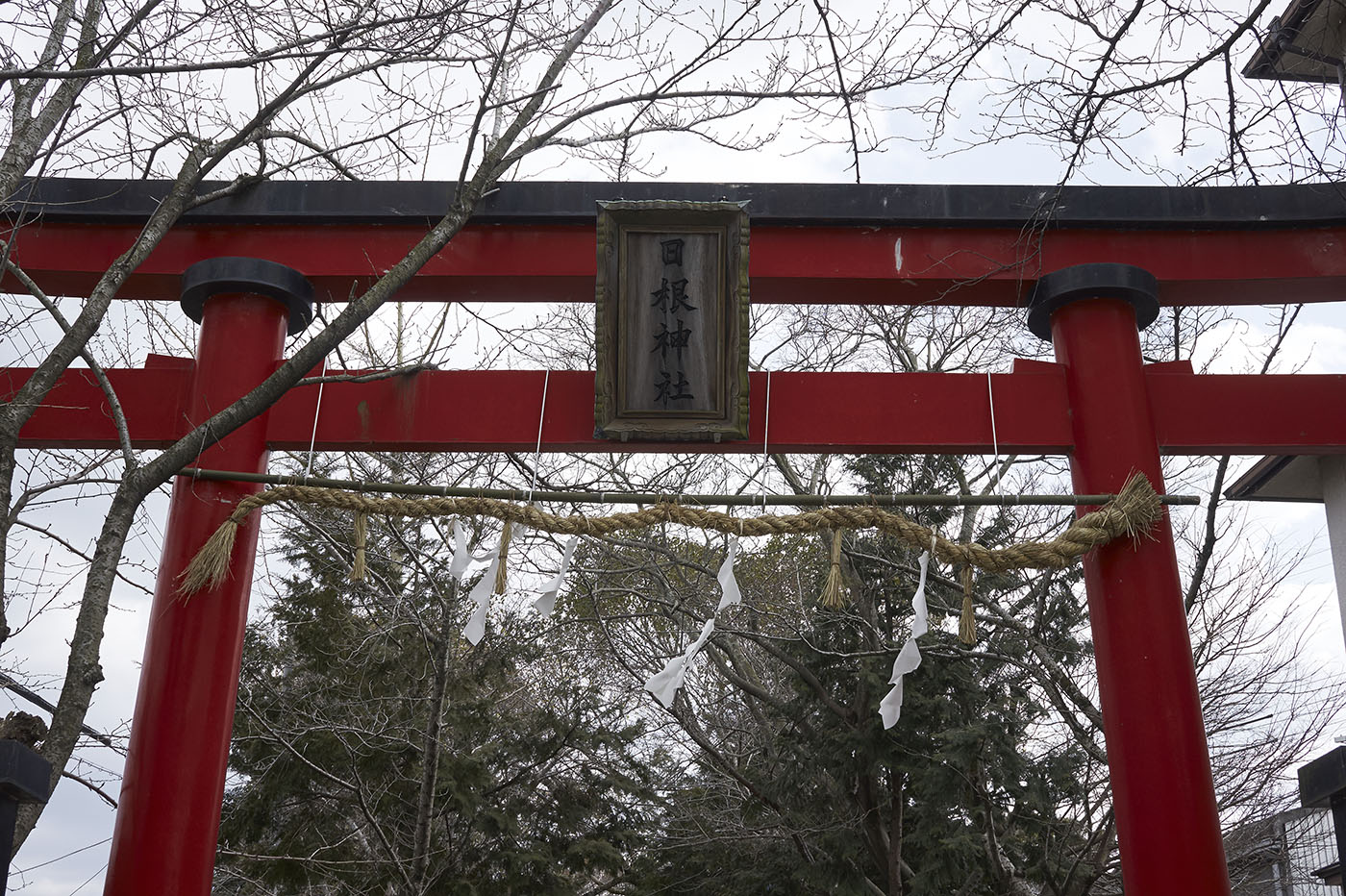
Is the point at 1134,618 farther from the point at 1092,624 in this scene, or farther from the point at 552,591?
the point at 552,591

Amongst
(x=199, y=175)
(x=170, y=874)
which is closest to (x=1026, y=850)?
(x=170, y=874)

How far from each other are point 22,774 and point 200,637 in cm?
164

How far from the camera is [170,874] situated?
4.32 meters

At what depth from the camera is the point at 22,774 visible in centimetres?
301

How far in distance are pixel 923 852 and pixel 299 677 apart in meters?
5.83

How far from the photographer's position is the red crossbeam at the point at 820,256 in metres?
5.32

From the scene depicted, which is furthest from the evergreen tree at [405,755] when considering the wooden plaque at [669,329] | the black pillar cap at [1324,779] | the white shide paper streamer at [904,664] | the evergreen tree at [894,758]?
the black pillar cap at [1324,779]

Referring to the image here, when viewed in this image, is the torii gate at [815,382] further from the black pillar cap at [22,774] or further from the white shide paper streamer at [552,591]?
the black pillar cap at [22,774]

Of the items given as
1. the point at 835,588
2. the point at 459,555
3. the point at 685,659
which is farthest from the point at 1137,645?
the point at 459,555

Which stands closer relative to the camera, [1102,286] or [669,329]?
[669,329]

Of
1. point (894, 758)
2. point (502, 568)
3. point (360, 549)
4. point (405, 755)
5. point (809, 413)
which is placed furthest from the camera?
point (405, 755)

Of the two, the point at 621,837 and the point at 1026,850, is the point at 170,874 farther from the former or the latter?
the point at 621,837

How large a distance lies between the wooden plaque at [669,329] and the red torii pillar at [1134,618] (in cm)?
154

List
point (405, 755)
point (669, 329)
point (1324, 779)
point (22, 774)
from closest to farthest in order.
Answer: point (22, 774) < point (1324, 779) < point (669, 329) < point (405, 755)
